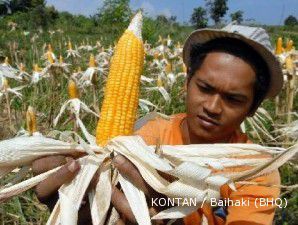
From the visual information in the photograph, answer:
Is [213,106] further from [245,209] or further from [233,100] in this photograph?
[245,209]

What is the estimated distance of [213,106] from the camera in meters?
1.72

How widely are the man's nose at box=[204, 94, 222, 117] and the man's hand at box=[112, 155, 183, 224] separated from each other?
437mm

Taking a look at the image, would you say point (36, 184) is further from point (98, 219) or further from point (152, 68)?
point (152, 68)

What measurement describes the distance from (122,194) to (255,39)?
0.80 metres

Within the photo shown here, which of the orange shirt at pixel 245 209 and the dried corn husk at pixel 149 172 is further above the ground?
the dried corn husk at pixel 149 172

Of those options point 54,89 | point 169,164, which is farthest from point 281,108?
point 169,164

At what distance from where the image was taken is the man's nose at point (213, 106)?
1723 millimetres

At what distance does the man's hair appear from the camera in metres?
1.81

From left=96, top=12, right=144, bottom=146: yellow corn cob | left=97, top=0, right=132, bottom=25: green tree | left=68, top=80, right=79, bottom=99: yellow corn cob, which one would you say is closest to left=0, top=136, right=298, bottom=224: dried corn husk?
left=96, top=12, right=144, bottom=146: yellow corn cob

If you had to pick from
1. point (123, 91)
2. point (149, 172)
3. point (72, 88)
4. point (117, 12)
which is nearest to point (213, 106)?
point (123, 91)

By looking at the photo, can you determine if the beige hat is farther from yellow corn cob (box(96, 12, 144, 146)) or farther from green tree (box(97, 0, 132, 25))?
green tree (box(97, 0, 132, 25))

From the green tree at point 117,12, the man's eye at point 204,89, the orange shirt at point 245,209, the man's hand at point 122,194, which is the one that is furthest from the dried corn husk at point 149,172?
the green tree at point 117,12

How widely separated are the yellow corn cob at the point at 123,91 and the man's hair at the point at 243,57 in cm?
31

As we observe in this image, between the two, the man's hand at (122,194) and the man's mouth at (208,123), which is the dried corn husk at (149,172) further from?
the man's mouth at (208,123)
